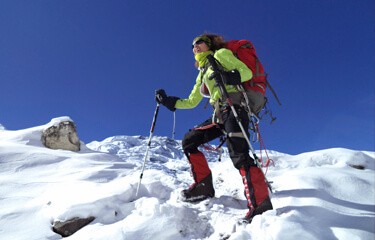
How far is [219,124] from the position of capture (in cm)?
507

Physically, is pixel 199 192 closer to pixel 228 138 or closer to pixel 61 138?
pixel 228 138

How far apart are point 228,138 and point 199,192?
A: 1.22m

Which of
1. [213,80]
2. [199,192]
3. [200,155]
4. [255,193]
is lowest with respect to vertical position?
[255,193]

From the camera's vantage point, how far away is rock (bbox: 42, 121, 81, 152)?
36.0 ft

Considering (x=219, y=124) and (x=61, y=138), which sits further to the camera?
(x=61, y=138)

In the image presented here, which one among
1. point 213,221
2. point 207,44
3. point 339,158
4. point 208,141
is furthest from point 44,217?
point 339,158

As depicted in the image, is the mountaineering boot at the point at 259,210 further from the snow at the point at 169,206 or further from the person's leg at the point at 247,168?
the snow at the point at 169,206

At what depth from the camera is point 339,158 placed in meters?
7.78

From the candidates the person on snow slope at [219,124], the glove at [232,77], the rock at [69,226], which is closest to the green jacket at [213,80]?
the person on snow slope at [219,124]

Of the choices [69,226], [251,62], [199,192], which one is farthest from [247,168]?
[69,226]

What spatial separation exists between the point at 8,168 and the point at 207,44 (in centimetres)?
527

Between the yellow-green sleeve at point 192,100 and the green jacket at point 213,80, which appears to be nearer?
the green jacket at point 213,80

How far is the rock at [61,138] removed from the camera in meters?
11.0

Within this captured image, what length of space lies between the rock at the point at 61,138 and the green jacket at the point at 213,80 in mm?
7141
